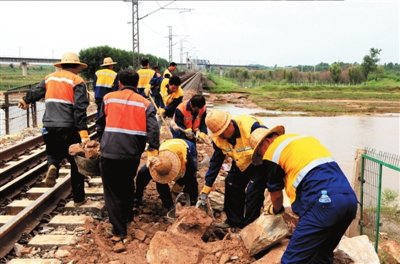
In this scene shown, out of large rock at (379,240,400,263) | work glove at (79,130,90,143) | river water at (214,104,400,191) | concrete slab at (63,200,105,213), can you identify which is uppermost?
work glove at (79,130,90,143)

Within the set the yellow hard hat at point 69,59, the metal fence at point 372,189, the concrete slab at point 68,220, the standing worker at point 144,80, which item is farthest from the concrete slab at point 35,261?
the standing worker at point 144,80

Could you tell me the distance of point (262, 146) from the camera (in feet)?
12.7

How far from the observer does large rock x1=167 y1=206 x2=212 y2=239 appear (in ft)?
15.6

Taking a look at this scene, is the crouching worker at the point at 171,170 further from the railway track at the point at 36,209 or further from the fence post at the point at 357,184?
the fence post at the point at 357,184

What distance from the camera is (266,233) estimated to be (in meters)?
4.23

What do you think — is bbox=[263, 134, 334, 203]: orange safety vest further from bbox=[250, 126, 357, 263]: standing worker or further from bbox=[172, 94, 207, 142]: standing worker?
bbox=[172, 94, 207, 142]: standing worker

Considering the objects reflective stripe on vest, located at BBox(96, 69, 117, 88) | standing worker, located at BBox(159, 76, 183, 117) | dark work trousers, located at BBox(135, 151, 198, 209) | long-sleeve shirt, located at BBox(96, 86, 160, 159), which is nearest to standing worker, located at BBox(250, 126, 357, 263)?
long-sleeve shirt, located at BBox(96, 86, 160, 159)

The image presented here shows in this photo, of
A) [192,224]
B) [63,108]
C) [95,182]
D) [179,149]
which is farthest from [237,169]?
[95,182]

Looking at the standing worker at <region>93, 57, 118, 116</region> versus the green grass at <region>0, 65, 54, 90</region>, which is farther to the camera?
the green grass at <region>0, 65, 54, 90</region>

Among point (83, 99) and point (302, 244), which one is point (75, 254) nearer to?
point (83, 99)

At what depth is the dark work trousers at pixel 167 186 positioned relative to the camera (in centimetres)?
568

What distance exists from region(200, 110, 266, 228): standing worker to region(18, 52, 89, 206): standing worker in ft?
5.55

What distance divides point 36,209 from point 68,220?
459 millimetres

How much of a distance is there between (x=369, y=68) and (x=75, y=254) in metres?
81.8
